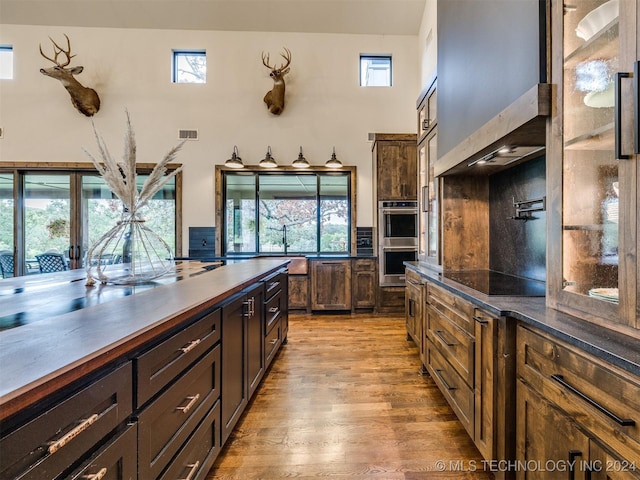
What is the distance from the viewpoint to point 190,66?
17.1ft

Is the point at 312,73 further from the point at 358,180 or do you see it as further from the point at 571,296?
the point at 571,296

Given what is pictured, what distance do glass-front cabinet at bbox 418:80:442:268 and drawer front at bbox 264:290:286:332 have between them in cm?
153

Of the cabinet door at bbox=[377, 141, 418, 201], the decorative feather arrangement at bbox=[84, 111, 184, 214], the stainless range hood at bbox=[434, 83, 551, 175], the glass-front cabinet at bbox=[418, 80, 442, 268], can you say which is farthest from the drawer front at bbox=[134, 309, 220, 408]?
the cabinet door at bbox=[377, 141, 418, 201]

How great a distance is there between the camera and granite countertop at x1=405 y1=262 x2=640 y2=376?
2.65ft

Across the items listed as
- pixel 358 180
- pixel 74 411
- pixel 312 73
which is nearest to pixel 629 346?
pixel 74 411

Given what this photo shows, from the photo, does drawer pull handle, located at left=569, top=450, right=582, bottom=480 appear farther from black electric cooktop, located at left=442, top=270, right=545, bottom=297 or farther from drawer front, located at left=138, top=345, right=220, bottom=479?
drawer front, located at left=138, top=345, right=220, bottom=479

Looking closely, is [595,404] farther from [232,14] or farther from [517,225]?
[232,14]

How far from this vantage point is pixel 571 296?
1.19 metres

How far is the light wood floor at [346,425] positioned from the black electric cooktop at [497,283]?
906 millimetres

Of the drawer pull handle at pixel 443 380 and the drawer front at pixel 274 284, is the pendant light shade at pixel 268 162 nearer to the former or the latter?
the drawer front at pixel 274 284

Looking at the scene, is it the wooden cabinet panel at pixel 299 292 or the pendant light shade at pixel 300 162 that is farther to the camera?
the pendant light shade at pixel 300 162

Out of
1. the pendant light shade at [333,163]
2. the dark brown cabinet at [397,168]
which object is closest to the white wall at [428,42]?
the dark brown cabinet at [397,168]

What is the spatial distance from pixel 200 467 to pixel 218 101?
5.26 metres

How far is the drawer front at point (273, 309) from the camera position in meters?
2.46
